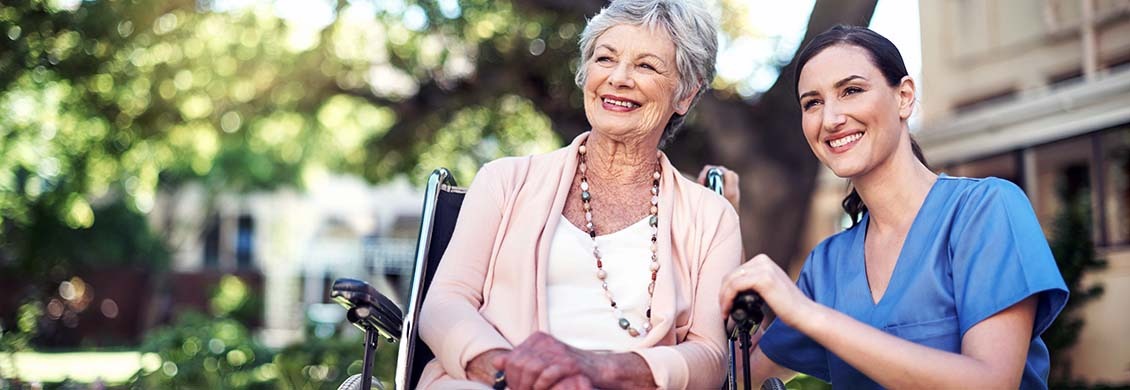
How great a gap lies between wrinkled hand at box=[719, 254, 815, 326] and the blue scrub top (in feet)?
1.17

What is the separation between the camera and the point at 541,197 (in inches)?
94.8

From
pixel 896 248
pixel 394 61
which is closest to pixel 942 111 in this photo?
pixel 394 61

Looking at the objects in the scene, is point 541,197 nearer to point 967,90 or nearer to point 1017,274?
point 1017,274

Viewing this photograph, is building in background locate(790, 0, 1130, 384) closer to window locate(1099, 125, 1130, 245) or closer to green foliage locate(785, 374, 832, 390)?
window locate(1099, 125, 1130, 245)

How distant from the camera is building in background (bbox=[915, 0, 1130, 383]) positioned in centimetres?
833

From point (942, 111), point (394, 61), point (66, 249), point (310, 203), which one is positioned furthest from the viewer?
point (310, 203)

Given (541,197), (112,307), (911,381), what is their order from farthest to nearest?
(112,307)
(541,197)
(911,381)

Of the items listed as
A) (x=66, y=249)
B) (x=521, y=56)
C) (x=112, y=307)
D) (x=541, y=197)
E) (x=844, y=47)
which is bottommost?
(x=112, y=307)

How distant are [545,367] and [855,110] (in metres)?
0.85

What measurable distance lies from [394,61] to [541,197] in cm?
836

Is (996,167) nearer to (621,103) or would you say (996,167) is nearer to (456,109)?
(456,109)

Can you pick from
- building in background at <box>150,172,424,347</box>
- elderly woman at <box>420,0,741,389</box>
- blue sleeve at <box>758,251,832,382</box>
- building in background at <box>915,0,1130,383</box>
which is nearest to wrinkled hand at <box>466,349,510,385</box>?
elderly woman at <box>420,0,741,389</box>

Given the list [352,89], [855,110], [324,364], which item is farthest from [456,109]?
[855,110]

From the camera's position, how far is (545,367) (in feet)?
6.24
